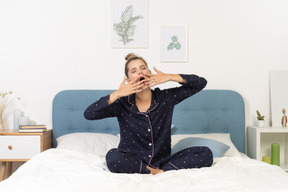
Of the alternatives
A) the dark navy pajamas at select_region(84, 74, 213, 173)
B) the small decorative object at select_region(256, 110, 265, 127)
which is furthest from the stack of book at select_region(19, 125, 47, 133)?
the small decorative object at select_region(256, 110, 265, 127)

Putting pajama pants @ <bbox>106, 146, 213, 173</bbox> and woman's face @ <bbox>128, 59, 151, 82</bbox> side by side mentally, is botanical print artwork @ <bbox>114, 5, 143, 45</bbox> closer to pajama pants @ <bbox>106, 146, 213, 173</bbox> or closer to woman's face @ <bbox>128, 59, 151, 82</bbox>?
woman's face @ <bbox>128, 59, 151, 82</bbox>

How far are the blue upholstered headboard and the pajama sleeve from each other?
0.91 m

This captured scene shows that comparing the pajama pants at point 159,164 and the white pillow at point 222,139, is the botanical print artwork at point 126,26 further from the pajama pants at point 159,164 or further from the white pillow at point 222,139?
the pajama pants at point 159,164

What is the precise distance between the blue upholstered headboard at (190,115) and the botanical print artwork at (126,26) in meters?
0.54

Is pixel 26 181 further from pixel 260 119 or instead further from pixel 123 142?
pixel 260 119

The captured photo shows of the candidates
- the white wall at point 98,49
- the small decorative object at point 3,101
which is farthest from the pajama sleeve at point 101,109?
the small decorative object at point 3,101

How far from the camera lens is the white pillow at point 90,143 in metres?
2.57

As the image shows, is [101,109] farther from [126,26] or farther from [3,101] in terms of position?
[3,101]

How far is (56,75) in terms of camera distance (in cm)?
314

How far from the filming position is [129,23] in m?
3.13

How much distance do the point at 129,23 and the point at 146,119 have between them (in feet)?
4.35

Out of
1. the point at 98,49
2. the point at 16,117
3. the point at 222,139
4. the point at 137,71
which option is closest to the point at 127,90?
the point at 137,71

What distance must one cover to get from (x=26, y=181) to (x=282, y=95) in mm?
2469

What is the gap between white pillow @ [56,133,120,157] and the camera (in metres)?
2.57
